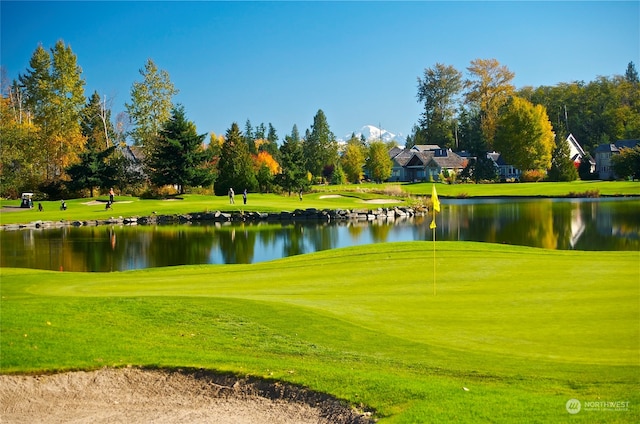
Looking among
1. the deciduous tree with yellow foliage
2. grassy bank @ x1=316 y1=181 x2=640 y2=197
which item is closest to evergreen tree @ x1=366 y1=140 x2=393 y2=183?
grassy bank @ x1=316 y1=181 x2=640 y2=197

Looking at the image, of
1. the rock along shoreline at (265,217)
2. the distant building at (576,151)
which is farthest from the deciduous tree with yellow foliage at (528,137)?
the rock along shoreline at (265,217)

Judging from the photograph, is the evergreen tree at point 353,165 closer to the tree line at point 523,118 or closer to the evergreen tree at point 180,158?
the tree line at point 523,118

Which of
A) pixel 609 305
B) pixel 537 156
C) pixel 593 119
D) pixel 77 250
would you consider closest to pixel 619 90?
pixel 593 119

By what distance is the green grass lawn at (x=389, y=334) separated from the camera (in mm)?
8289

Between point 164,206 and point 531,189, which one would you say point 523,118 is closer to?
point 531,189

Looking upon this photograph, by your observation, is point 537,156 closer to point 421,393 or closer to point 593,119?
point 593,119

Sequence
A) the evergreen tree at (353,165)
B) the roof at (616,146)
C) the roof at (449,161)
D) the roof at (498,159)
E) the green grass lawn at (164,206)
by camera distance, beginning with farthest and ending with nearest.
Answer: the roof at (498,159) < the roof at (449,161) < the evergreen tree at (353,165) < the roof at (616,146) < the green grass lawn at (164,206)

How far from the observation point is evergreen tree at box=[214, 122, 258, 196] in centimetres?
7481

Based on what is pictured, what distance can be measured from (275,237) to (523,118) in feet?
222

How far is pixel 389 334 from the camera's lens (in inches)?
440

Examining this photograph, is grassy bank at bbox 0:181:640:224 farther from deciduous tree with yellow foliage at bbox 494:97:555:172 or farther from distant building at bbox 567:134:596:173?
distant building at bbox 567:134:596:173

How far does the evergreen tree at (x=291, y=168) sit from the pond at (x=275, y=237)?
23.3 metres

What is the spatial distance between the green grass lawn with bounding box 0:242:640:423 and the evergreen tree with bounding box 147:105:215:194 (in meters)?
52.5

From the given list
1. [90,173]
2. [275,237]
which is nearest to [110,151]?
[90,173]
